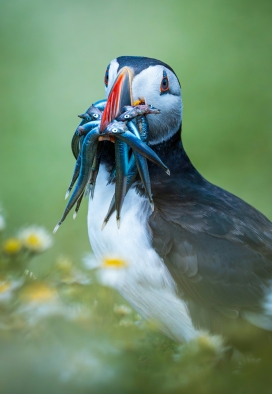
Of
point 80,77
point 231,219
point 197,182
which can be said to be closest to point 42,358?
point 231,219

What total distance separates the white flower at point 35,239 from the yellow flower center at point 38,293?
8.9 inches

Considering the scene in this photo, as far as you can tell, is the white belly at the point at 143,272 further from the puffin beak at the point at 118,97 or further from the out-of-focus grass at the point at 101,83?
the out-of-focus grass at the point at 101,83

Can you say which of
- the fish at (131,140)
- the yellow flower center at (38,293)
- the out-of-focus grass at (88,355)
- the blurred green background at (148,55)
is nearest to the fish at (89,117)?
the fish at (131,140)

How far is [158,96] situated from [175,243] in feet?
2.14

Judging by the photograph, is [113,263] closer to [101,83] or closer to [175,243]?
[175,243]

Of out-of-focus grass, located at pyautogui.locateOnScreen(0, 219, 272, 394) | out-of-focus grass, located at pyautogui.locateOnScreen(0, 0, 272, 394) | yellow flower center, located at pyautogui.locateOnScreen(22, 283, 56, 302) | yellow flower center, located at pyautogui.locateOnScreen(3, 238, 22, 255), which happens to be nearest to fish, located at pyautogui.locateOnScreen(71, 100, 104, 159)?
yellow flower center, located at pyautogui.locateOnScreen(3, 238, 22, 255)

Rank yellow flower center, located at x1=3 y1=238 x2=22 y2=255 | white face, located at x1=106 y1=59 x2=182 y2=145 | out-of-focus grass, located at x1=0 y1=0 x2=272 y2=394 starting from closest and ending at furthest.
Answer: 1. yellow flower center, located at x1=3 y1=238 x2=22 y2=255
2. white face, located at x1=106 y1=59 x2=182 y2=145
3. out-of-focus grass, located at x1=0 y1=0 x2=272 y2=394

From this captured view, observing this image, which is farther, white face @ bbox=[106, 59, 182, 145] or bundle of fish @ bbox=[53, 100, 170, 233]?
white face @ bbox=[106, 59, 182, 145]

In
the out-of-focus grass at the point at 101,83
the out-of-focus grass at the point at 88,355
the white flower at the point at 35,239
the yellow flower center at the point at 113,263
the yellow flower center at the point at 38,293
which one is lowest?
the out-of-focus grass at the point at 88,355

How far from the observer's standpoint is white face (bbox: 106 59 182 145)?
2.37m

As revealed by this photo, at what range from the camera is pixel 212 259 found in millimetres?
2070

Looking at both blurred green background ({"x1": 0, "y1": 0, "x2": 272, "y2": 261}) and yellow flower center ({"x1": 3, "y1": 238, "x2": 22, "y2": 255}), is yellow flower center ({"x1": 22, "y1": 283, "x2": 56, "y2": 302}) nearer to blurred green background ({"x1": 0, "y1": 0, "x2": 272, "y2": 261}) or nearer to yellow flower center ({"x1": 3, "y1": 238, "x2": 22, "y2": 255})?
Answer: yellow flower center ({"x1": 3, "y1": 238, "x2": 22, "y2": 255})

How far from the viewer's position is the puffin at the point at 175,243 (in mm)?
2068

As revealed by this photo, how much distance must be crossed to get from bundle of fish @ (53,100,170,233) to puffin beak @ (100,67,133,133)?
2 cm
